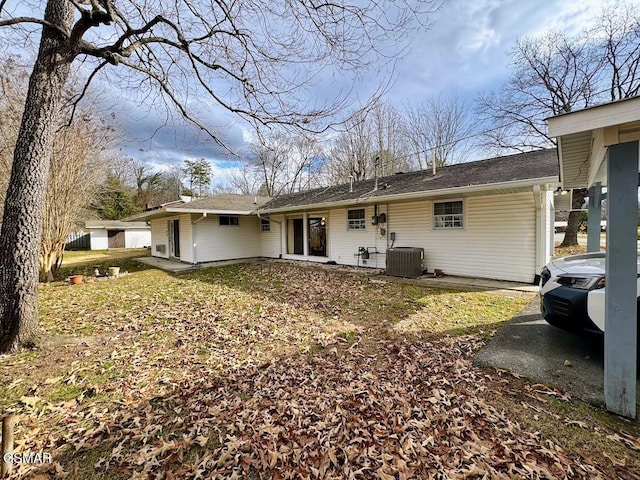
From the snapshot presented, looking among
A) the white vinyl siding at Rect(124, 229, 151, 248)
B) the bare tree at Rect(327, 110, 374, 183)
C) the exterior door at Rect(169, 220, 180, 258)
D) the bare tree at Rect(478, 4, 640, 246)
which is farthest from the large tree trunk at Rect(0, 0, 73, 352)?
the white vinyl siding at Rect(124, 229, 151, 248)

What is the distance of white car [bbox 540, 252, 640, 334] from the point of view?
292 cm

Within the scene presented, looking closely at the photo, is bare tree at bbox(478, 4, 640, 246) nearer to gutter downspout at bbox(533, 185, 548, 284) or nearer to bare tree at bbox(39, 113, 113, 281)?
gutter downspout at bbox(533, 185, 548, 284)

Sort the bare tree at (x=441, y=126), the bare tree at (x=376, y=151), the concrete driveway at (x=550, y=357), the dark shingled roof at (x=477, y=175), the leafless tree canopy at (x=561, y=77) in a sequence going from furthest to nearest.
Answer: the bare tree at (x=441, y=126) → the bare tree at (x=376, y=151) → the leafless tree canopy at (x=561, y=77) → the dark shingled roof at (x=477, y=175) → the concrete driveway at (x=550, y=357)

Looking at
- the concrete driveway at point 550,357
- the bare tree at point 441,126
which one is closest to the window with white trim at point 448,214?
the concrete driveway at point 550,357

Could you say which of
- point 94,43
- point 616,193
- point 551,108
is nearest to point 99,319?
point 94,43

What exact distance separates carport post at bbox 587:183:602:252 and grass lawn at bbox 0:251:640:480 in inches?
94.7

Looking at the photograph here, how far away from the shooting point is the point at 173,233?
1476 cm

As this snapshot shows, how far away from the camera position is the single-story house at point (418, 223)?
734 centimetres

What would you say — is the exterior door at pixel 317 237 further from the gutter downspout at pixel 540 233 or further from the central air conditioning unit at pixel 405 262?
the gutter downspout at pixel 540 233

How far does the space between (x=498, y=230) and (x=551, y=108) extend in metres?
14.2

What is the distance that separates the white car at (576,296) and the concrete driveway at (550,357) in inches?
16.9

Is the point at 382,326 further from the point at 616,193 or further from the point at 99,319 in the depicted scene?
the point at 99,319

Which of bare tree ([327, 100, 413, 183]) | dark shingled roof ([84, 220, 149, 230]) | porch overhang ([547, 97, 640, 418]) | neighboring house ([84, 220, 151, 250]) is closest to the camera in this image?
porch overhang ([547, 97, 640, 418])

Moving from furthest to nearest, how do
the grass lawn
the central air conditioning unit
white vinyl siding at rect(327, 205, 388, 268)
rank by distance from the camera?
white vinyl siding at rect(327, 205, 388, 268)
the central air conditioning unit
the grass lawn
